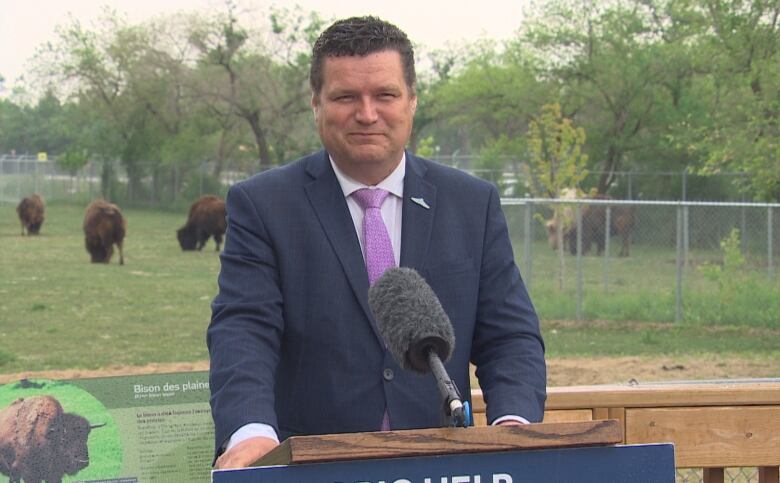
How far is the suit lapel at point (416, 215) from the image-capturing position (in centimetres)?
331

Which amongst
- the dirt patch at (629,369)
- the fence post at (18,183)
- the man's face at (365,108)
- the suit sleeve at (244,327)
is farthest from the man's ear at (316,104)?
the fence post at (18,183)

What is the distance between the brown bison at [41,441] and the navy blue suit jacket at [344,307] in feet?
4.02

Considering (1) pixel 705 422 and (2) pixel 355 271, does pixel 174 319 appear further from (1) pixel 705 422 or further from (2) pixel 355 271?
(2) pixel 355 271

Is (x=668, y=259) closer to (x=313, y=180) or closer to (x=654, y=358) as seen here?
(x=654, y=358)

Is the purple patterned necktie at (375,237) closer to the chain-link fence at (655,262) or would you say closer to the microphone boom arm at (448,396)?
the microphone boom arm at (448,396)

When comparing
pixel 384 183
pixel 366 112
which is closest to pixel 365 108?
pixel 366 112

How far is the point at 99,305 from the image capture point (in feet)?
68.2

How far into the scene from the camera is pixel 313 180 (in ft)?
11.2

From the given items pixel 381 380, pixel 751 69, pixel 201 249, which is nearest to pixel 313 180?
pixel 381 380

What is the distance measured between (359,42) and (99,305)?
18306mm

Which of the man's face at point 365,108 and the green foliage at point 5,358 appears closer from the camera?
the man's face at point 365,108

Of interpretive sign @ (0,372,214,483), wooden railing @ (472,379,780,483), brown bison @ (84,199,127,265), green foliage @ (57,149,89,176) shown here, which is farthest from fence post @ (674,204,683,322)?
green foliage @ (57,149,89,176)

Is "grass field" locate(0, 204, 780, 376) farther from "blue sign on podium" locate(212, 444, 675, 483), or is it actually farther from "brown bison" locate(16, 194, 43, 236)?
"brown bison" locate(16, 194, 43, 236)

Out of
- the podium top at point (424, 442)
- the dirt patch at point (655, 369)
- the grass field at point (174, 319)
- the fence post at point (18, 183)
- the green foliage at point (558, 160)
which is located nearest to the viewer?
the podium top at point (424, 442)
